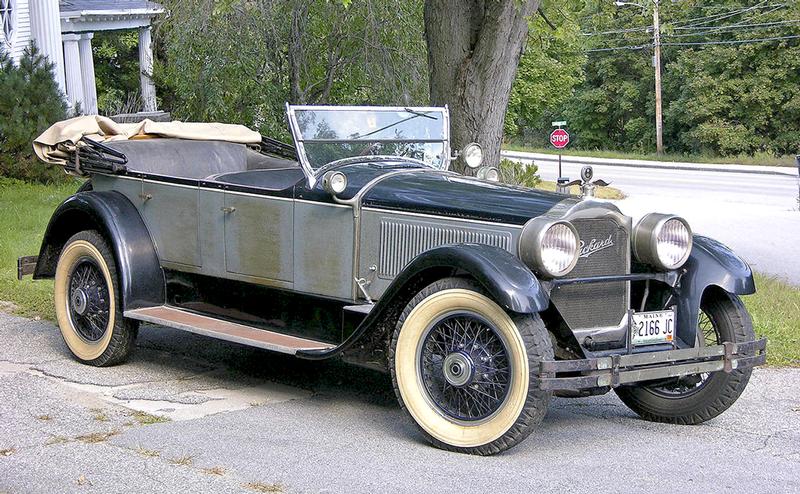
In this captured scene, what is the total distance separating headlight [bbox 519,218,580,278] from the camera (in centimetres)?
484

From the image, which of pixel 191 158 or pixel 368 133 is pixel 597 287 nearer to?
pixel 368 133

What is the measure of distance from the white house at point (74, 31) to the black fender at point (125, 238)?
10.5 m

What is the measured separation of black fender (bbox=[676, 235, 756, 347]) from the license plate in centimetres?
15

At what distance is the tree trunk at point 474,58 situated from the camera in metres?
8.86

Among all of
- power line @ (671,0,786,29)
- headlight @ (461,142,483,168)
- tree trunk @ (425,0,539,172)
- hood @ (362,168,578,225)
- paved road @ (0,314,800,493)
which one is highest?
power line @ (671,0,786,29)

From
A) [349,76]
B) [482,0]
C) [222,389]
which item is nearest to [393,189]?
[222,389]

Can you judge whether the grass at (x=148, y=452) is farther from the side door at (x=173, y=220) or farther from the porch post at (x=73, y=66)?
the porch post at (x=73, y=66)

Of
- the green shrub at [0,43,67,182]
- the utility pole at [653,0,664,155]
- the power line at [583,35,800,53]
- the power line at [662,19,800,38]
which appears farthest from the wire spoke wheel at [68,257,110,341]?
the power line at [583,35,800,53]

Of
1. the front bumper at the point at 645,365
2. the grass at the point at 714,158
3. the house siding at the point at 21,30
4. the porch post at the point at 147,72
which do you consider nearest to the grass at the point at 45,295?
the front bumper at the point at 645,365

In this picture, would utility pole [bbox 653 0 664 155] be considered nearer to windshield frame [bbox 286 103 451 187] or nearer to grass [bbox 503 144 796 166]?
grass [bbox 503 144 796 166]

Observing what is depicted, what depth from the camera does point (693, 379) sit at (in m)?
5.44

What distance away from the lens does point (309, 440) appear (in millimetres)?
4969

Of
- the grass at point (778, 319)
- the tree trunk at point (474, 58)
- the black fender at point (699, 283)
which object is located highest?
the tree trunk at point (474, 58)

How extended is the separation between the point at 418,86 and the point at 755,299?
8.44 m
